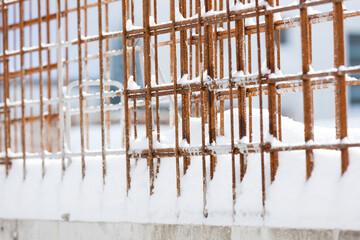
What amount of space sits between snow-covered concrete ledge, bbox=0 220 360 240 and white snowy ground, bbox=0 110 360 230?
0.15 ft

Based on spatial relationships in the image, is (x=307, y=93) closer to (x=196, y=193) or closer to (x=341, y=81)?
(x=341, y=81)

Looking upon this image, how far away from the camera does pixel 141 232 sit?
4.21 metres

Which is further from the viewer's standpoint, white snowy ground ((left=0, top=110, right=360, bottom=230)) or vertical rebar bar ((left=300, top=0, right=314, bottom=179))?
vertical rebar bar ((left=300, top=0, right=314, bottom=179))

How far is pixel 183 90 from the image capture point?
400 cm

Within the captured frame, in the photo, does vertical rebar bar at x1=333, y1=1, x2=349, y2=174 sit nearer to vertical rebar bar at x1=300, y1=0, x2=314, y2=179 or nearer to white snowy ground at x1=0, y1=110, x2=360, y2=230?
white snowy ground at x1=0, y1=110, x2=360, y2=230

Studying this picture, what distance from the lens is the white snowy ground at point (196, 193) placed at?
329cm

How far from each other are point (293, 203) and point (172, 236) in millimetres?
1056

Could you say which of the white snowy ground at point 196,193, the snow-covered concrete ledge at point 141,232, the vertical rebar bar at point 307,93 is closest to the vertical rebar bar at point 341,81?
the white snowy ground at point 196,193

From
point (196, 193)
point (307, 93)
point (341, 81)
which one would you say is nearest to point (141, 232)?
point (196, 193)

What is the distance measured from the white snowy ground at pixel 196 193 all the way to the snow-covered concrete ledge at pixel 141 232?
0.04 meters

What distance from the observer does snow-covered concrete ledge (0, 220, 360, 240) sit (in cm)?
335

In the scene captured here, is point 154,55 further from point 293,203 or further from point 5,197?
point 5,197

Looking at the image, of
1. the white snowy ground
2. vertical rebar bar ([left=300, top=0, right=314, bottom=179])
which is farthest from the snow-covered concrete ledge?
vertical rebar bar ([left=300, top=0, right=314, bottom=179])

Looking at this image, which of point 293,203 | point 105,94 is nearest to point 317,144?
point 293,203
